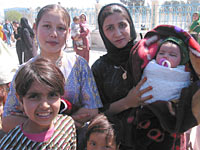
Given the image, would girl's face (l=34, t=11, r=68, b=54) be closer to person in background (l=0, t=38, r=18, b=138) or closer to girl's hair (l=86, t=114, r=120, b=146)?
girl's hair (l=86, t=114, r=120, b=146)

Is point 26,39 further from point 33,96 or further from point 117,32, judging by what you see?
point 33,96

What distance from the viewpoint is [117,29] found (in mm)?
1895

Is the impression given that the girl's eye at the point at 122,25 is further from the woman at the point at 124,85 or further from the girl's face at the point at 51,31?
the girl's face at the point at 51,31

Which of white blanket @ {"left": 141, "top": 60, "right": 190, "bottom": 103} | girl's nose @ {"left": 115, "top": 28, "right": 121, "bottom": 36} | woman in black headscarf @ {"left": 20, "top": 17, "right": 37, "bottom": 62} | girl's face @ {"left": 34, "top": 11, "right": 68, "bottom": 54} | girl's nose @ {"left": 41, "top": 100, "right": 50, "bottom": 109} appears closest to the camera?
girl's nose @ {"left": 41, "top": 100, "right": 50, "bottom": 109}

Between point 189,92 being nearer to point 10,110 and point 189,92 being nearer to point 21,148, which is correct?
point 21,148

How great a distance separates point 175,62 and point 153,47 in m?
0.25

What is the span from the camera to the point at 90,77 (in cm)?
187

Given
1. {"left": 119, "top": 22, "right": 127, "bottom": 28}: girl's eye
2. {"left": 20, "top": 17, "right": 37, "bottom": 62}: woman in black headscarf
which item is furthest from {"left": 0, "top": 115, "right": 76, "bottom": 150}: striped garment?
{"left": 20, "top": 17, "right": 37, "bottom": 62}: woman in black headscarf


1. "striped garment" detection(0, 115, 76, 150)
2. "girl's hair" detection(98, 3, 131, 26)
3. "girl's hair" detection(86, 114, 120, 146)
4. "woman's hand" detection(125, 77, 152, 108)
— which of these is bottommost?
"girl's hair" detection(86, 114, 120, 146)

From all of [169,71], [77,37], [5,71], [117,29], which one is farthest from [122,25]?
[77,37]

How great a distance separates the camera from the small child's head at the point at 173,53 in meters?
1.57

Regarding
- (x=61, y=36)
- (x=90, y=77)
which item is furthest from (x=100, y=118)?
(x=61, y=36)

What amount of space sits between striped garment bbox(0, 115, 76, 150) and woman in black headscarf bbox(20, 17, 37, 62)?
561cm

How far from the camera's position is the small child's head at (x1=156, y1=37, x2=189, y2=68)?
157 cm
